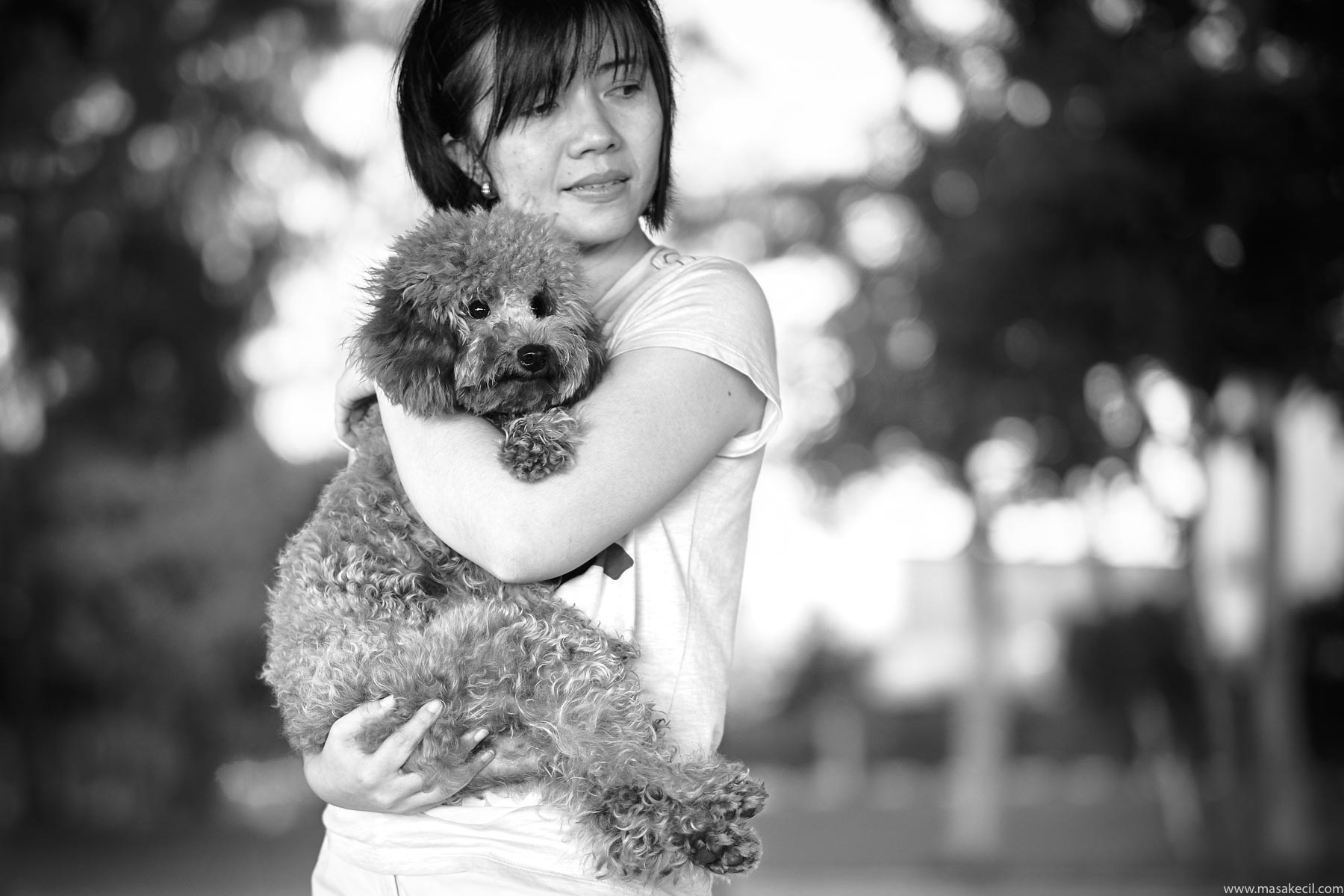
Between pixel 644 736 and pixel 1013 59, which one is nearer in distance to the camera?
pixel 644 736

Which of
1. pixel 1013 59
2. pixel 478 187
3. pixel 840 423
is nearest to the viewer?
pixel 478 187

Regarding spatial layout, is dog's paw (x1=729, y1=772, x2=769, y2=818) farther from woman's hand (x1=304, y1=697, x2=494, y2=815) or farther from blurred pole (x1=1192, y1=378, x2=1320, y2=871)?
blurred pole (x1=1192, y1=378, x2=1320, y2=871)

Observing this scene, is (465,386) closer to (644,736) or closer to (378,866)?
(644,736)

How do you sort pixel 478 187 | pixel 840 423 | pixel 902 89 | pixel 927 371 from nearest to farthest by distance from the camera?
pixel 478 187
pixel 902 89
pixel 927 371
pixel 840 423

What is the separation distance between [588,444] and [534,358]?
8.9 inches

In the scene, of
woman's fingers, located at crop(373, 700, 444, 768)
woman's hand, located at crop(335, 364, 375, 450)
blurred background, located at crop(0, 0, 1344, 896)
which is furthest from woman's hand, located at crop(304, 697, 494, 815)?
blurred background, located at crop(0, 0, 1344, 896)

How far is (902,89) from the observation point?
8000 millimetres

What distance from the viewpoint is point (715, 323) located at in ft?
6.71

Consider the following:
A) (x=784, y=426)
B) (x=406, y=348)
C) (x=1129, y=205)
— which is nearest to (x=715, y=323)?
(x=406, y=348)

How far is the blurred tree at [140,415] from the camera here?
10461mm

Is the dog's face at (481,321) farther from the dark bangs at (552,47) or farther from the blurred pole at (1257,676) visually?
the blurred pole at (1257,676)

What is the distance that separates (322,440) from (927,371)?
512 cm

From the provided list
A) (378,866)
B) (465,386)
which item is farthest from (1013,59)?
(378,866)

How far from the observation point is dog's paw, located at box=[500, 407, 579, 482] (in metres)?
1.93
